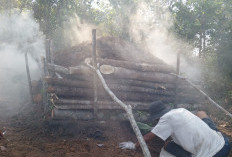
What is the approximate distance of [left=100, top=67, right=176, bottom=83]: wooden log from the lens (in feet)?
23.3

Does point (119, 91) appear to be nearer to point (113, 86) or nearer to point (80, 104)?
point (113, 86)

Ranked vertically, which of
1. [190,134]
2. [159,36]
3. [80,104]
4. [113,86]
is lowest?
[80,104]

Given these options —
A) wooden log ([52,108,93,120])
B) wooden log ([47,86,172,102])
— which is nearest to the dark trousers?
wooden log ([52,108,93,120])

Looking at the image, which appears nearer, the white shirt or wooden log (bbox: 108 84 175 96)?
the white shirt

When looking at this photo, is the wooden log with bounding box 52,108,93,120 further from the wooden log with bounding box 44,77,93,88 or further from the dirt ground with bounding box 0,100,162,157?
the wooden log with bounding box 44,77,93,88

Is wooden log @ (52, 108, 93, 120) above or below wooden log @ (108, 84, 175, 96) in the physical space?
below

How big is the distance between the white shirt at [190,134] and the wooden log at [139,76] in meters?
3.27

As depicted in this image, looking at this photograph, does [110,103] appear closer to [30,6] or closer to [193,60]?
[193,60]

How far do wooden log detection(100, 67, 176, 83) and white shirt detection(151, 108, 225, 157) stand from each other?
327cm

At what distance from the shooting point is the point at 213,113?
8.30 metres

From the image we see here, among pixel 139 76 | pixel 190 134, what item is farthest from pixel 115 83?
pixel 190 134

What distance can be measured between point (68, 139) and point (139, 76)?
10.8 ft

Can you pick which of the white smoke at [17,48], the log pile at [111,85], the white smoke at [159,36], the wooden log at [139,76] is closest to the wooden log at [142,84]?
the log pile at [111,85]

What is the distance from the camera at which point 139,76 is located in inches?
297
